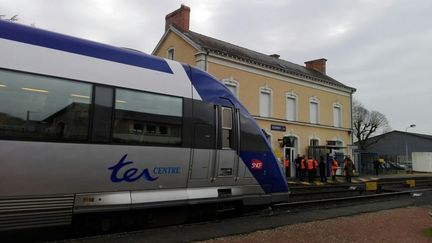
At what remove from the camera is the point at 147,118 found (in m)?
7.68

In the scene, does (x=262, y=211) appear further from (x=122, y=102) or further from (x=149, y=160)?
(x=122, y=102)

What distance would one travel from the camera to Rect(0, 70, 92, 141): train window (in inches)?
239

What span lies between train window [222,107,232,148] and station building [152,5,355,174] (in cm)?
1658

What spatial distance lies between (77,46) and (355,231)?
6.35 metres

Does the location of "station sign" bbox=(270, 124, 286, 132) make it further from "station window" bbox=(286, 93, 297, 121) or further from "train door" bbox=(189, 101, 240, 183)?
"train door" bbox=(189, 101, 240, 183)

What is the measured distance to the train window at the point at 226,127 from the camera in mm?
8947

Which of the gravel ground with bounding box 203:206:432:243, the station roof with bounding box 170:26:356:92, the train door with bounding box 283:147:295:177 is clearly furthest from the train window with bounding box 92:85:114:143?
the train door with bounding box 283:147:295:177

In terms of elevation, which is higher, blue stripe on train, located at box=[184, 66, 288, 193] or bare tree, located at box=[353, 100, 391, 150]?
bare tree, located at box=[353, 100, 391, 150]

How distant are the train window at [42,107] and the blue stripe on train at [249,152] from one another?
102 inches

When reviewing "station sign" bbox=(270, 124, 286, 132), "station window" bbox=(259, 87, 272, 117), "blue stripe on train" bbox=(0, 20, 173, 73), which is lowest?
"blue stripe on train" bbox=(0, 20, 173, 73)

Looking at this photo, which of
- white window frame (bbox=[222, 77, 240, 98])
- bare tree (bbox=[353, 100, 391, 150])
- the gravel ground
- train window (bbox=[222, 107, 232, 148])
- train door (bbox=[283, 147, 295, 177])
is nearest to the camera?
the gravel ground

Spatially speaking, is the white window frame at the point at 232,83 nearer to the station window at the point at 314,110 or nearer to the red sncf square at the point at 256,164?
the station window at the point at 314,110

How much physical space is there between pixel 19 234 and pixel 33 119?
6.21 feet

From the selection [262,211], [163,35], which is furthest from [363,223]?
[163,35]
